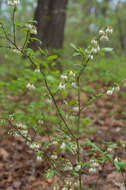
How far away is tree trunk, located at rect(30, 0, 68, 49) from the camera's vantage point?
584 cm

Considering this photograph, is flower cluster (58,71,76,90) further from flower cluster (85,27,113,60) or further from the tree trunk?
the tree trunk

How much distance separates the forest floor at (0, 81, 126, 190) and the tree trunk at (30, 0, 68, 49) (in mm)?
2700

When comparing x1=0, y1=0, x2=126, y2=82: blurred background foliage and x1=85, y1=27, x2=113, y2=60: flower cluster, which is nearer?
x1=85, y1=27, x2=113, y2=60: flower cluster

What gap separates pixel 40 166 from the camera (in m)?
3.09

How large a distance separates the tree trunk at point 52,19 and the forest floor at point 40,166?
2700mm

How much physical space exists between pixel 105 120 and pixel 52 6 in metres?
3.87

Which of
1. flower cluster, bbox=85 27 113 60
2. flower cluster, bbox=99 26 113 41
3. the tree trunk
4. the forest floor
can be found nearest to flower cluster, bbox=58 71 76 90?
flower cluster, bbox=85 27 113 60

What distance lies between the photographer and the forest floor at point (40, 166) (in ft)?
8.45

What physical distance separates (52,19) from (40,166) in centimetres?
460

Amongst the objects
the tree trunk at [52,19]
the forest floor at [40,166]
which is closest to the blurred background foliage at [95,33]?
the tree trunk at [52,19]

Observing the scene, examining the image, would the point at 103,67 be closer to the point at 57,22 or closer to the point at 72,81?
the point at 57,22

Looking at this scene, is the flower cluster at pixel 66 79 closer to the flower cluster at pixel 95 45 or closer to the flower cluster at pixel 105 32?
the flower cluster at pixel 95 45

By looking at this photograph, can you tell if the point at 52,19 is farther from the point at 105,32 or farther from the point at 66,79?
the point at 66,79

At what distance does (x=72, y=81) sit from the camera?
162 centimetres
